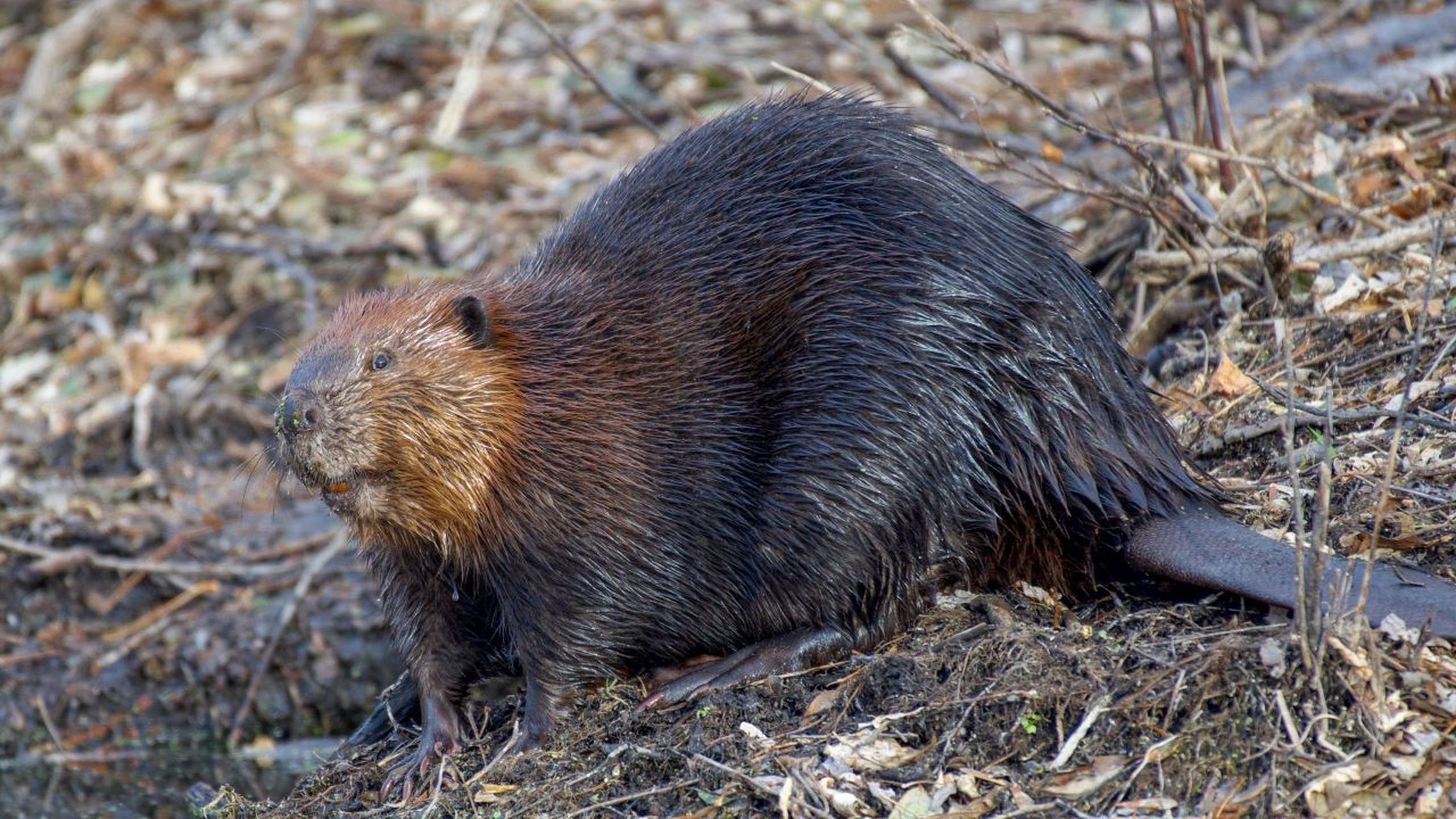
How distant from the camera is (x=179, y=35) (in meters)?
8.87

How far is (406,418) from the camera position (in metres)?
3.70

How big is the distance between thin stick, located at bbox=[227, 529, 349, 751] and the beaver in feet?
5.55

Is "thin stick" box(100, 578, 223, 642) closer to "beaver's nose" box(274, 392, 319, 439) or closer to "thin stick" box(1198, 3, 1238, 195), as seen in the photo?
"beaver's nose" box(274, 392, 319, 439)

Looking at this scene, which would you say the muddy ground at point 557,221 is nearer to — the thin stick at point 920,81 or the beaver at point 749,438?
the thin stick at point 920,81

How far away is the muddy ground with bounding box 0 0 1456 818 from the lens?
323cm

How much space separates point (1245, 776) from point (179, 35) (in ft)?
25.2

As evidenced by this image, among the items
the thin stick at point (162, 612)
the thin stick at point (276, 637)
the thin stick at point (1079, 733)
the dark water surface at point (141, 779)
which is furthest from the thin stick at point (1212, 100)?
the thin stick at point (162, 612)

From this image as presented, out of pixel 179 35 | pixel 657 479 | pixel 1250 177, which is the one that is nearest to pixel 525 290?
pixel 657 479

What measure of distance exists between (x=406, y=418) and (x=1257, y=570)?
195cm

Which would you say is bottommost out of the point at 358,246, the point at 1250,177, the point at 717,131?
the point at 358,246

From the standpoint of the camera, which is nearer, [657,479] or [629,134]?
[657,479]

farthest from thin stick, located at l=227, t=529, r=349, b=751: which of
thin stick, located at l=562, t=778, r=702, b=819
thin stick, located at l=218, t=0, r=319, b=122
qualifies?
thin stick, located at l=218, t=0, r=319, b=122

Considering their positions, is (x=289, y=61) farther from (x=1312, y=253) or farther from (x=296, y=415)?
(x=1312, y=253)

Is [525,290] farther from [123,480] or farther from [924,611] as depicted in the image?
[123,480]
